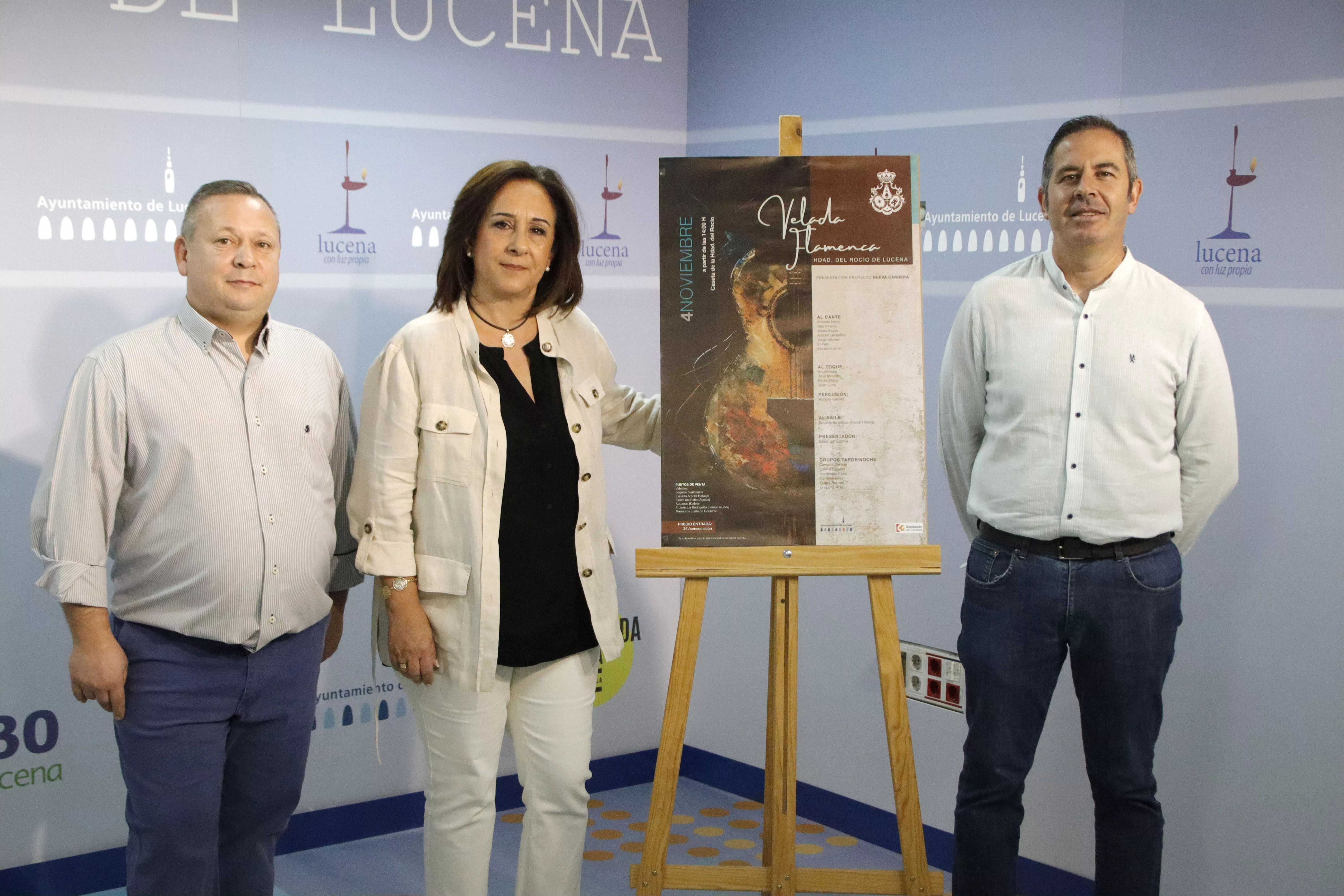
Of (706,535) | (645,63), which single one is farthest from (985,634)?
(645,63)

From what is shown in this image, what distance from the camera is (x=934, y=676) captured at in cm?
358

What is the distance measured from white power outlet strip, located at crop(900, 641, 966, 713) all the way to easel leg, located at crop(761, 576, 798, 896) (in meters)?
0.99

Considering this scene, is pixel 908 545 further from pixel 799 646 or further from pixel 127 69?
pixel 127 69

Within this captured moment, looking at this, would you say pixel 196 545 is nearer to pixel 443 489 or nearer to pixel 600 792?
pixel 443 489

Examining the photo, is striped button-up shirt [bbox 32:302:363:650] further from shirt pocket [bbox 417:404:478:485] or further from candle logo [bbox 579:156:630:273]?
candle logo [bbox 579:156:630:273]

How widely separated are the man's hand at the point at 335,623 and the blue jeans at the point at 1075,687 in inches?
57.1

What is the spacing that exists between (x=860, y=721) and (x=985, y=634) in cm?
126

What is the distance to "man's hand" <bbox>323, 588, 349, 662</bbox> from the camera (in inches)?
108

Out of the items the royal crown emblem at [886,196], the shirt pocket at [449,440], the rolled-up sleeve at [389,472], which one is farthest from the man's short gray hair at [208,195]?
the royal crown emblem at [886,196]

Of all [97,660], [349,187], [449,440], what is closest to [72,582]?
[97,660]

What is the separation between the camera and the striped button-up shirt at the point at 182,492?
2316mm

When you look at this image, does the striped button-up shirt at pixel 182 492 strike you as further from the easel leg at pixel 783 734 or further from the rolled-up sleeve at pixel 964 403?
the rolled-up sleeve at pixel 964 403

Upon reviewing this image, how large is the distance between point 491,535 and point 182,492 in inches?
24.7

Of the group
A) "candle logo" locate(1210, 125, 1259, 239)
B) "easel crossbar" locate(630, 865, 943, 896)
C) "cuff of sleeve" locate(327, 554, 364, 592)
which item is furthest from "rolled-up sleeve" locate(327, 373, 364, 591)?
"candle logo" locate(1210, 125, 1259, 239)
